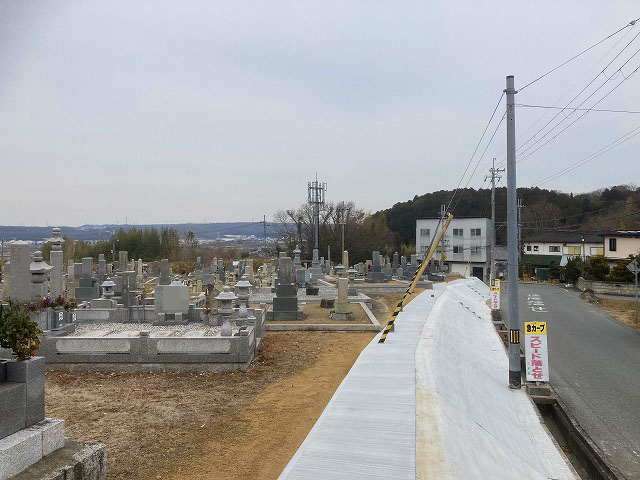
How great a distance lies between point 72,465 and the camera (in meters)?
4.57

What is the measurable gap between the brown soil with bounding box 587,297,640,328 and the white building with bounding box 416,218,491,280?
81.8 ft

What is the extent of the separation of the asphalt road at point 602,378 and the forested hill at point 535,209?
42420 mm

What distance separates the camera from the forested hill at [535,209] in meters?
62.5

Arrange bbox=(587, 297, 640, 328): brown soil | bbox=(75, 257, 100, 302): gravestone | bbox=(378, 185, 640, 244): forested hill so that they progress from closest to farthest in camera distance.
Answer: bbox=(75, 257, 100, 302): gravestone → bbox=(587, 297, 640, 328): brown soil → bbox=(378, 185, 640, 244): forested hill

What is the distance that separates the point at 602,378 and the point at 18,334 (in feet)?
45.5

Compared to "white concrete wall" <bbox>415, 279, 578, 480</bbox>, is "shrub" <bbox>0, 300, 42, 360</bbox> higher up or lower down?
higher up

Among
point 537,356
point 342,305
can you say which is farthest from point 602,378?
point 342,305

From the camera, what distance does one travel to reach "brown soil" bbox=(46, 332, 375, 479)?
5949mm

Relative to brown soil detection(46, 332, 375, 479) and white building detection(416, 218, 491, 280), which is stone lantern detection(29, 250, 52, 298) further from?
white building detection(416, 218, 491, 280)

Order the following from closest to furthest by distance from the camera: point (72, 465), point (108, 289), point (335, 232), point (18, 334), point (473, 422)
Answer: point (72, 465) < point (18, 334) < point (473, 422) < point (108, 289) < point (335, 232)

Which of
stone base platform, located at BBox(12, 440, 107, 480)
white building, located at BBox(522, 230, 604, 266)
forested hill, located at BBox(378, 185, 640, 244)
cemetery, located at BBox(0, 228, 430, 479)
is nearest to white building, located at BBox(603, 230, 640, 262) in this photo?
white building, located at BBox(522, 230, 604, 266)

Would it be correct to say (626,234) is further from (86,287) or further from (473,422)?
(86,287)

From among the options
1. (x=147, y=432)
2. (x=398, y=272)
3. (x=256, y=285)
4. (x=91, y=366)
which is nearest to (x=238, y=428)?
(x=147, y=432)

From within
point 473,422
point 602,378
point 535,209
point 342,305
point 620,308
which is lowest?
point 620,308
